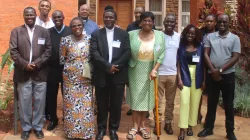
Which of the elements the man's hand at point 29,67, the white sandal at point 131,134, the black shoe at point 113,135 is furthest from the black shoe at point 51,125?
the white sandal at point 131,134

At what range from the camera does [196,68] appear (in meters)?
5.39

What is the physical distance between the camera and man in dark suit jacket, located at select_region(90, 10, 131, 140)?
16.7ft

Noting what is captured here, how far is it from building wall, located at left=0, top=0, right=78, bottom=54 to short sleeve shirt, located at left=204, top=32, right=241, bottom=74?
160 inches

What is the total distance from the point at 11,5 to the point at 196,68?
508 cm

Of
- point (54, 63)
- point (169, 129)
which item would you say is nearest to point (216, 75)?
point (169, 129)

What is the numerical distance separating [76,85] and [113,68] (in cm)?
63

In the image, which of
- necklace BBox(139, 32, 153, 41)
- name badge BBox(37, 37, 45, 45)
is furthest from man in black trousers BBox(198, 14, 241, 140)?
name badge BBox(37, 37, 45, 45)

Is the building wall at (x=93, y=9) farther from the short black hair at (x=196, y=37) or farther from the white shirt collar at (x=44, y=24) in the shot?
the short black hair at (x=196, y=37)

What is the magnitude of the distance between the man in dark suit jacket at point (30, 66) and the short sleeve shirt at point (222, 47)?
252 centimetres

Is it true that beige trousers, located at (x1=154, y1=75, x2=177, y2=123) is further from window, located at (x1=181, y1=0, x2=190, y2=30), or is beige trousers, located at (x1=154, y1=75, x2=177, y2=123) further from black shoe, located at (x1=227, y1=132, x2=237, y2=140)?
window, located at (x1=181, y1=0, x2=190, y2=30)

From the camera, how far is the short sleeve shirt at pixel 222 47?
17.2 ft

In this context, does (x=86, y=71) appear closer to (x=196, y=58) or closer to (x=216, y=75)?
(x=196, y=58)

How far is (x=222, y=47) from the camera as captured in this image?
5.29 metres

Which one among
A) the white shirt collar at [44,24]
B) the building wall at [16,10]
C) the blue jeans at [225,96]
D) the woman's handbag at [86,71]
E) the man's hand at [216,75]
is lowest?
the blue jeans at [225,96]
